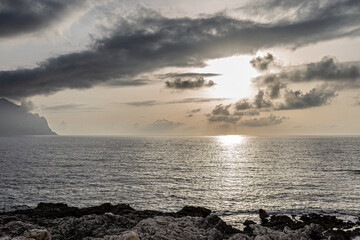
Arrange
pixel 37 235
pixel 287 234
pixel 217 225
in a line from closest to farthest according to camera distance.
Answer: pixel 37 235, pixel 287 234, pixel 217 225

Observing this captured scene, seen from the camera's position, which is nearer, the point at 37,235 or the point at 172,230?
the point at 37,235

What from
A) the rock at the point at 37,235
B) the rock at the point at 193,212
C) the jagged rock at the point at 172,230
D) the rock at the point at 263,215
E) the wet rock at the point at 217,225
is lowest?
the rock at the point at 263,215

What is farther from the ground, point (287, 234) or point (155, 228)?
point (155, 228)

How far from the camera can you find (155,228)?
30844 millimetres

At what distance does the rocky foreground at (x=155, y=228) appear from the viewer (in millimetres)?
29156

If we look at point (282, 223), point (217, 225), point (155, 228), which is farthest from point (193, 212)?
point (155, 228)

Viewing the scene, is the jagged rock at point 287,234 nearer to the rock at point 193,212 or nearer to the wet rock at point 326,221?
the wet rock at point 326,221

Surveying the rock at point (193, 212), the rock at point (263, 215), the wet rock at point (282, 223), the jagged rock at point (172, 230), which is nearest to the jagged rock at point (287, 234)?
the jagged rock at point (172, 230)

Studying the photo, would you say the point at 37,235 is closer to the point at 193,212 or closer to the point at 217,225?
the point at 217,225

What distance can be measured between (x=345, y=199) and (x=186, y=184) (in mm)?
37946

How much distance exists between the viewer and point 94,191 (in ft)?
214

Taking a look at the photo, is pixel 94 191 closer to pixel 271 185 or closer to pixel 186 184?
pixel 186 184

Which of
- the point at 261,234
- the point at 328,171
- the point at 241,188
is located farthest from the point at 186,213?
the point at 328,171

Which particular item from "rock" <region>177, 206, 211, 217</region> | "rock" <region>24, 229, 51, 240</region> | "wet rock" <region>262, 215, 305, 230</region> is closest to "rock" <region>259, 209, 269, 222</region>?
"wet rock" <region>262, 215, 305, 230</region>
